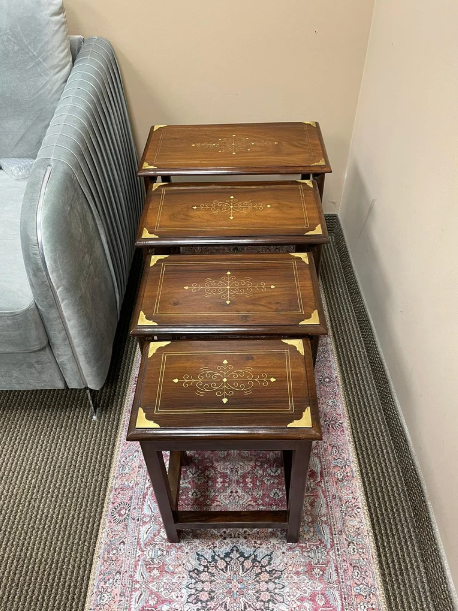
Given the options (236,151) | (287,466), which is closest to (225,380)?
(287,466)

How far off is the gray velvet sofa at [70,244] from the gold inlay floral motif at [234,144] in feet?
0.93

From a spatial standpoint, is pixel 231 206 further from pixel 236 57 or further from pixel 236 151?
pixel 236 57

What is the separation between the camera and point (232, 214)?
129cm

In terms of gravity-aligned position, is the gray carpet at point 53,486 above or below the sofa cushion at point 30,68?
below

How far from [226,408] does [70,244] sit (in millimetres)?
509

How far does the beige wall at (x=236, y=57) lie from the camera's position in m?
1.46

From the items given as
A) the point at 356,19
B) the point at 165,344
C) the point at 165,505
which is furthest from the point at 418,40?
the point at 165,505

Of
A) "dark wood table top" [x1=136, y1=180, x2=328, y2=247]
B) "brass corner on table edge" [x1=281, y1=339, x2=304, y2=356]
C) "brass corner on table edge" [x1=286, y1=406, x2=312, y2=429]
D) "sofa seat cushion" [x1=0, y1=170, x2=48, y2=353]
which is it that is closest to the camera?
"brass corner on table edge" [x1=286, y1=406, x2=312, y2=429]

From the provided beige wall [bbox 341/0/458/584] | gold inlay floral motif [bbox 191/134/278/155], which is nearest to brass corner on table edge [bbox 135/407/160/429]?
beige wall [bbox 341/0/458/584]

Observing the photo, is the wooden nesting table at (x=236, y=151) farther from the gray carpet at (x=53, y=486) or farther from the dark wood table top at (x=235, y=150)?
the gray carpet at (x=53, y=486)

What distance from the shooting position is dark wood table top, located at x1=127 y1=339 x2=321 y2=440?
0.87m

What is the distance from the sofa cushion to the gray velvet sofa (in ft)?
0.21

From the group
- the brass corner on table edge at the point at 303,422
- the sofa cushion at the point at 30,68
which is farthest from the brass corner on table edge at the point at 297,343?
the sofa cushion at the point at 30,68

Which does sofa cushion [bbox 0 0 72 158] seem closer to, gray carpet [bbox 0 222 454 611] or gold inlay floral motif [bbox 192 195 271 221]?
gold inlay floral motif [bbox 192 195 271 221]
